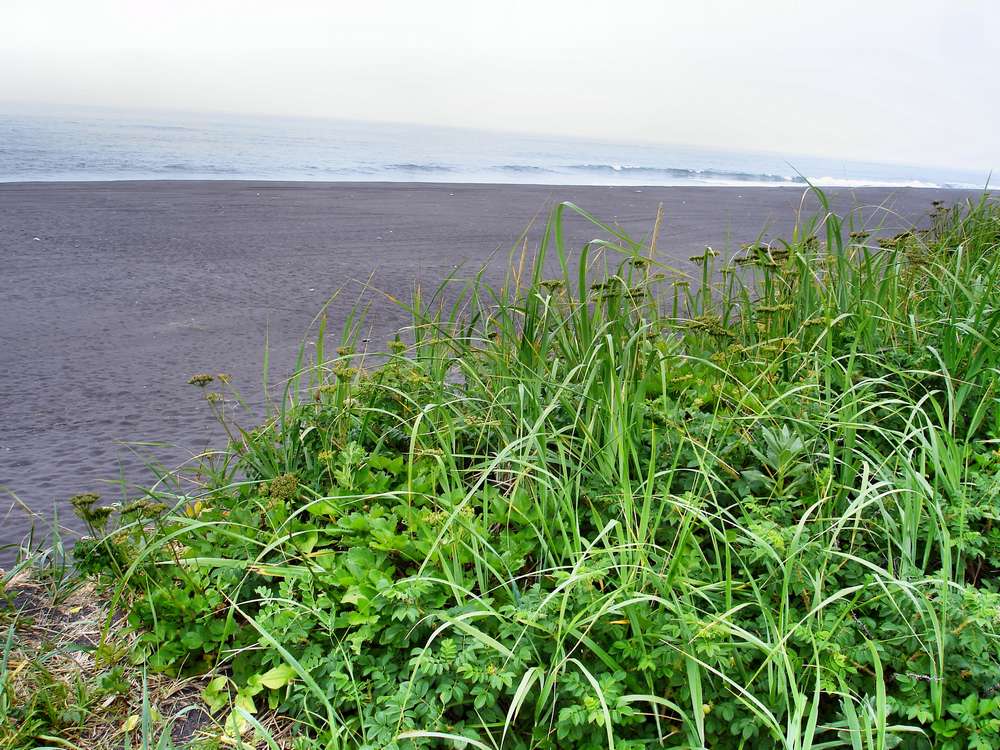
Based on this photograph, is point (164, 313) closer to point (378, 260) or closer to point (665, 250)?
point (378, 260)

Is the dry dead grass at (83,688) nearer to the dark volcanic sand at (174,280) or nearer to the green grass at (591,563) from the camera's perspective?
the green grass at (591,563)

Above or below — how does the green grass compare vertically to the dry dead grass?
above

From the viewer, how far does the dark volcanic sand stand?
10.8 feet

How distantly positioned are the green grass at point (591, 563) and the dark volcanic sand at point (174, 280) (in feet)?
3.14

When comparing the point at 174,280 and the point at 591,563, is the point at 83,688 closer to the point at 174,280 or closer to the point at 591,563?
the point at 591,563

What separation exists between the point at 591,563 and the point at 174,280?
5.19 metres

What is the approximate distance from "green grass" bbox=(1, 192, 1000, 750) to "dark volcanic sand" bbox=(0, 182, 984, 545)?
96cm

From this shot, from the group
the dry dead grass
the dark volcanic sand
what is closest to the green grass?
the dry dead grass

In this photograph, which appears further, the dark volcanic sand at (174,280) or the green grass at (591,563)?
the dark volcanic sand at (174,280)

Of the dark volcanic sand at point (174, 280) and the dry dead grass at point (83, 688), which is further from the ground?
the dark volcanic sand at point (174, 280)

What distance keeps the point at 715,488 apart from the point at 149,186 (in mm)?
11720

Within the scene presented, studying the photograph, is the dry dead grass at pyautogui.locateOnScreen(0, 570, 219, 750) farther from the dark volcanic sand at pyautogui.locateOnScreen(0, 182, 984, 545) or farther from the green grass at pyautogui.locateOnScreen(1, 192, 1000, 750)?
the dark volcanic sand at pyautogui.locateOnScreen(0, 182, 984, 545)

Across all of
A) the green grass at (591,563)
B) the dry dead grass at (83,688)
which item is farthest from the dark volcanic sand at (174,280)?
the green grass at (591,563)

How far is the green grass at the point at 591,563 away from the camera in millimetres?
1551
